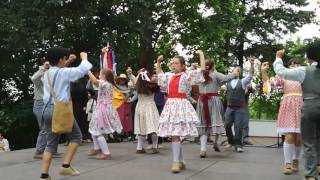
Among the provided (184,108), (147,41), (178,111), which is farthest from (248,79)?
(147,41)

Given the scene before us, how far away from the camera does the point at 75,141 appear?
7.38 metres

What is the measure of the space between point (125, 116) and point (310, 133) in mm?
7392

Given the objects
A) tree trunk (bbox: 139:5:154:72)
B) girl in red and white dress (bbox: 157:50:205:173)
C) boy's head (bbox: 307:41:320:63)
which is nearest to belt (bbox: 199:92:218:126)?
girl in red and white dress (bbox: 157:50:205:173)

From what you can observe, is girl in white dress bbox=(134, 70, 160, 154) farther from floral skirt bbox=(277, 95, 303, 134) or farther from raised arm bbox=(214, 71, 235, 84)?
floral skirt bbox=(277, 95, 303, 134)

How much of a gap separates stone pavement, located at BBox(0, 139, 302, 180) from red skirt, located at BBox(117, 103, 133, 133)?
6.94 ft

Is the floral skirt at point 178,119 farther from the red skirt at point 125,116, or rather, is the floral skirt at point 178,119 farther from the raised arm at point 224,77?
the red skirt at point 125,116

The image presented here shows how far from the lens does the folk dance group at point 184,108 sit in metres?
6.80

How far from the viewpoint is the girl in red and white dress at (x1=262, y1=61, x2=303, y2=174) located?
7.95 m

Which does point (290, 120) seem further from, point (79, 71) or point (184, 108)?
point (79, 71)

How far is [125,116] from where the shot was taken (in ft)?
44.5

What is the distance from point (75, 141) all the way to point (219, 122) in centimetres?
399

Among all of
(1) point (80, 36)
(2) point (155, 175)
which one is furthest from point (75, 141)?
(1) point (80, 36)

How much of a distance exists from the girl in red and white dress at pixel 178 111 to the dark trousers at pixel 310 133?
197 centimetres

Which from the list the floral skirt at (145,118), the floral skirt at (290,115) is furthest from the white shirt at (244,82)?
the floral skirt at (290,115)
